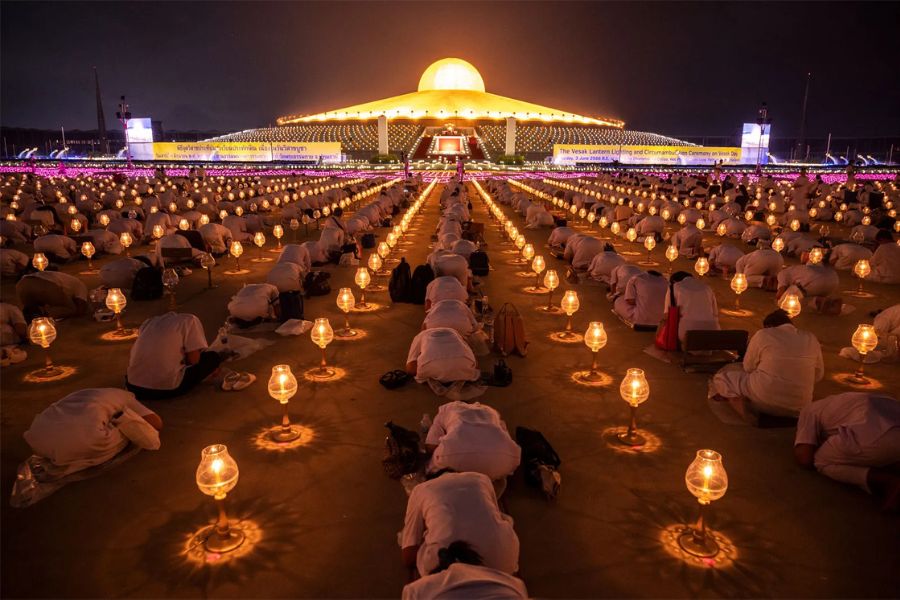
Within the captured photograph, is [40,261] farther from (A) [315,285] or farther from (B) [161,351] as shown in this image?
(B) [161,351]

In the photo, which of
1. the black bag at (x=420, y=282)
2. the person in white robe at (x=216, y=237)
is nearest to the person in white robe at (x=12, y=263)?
the person in white robe at (x=216, y=237)

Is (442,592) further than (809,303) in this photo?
No

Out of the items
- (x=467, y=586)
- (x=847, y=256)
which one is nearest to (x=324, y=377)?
(x=467, y=586)

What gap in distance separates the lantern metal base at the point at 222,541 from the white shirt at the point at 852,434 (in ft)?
14.6

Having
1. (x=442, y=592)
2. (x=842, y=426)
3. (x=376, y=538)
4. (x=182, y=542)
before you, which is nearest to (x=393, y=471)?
(x=376, y=538)

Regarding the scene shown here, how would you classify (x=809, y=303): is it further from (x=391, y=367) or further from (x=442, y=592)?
(x=442, y=592)

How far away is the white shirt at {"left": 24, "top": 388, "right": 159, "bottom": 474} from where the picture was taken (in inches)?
168

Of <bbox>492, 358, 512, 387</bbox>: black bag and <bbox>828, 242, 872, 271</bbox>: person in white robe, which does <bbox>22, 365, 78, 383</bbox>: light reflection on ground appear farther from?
<bbox>828, 242, 872, 271</bbox>: person in white robe

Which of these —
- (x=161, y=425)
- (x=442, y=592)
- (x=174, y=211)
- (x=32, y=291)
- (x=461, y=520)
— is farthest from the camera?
(x=174, y=211)

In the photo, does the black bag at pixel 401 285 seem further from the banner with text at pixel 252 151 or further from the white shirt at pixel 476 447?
the banner with text at pixel 252 151

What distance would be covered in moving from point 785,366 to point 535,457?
2610 millimetres

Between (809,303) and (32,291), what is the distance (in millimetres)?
12388

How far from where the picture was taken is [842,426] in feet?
14.1

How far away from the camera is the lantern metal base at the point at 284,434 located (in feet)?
16.6
